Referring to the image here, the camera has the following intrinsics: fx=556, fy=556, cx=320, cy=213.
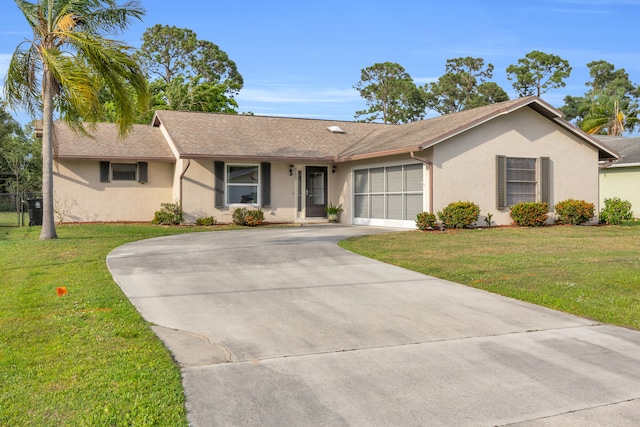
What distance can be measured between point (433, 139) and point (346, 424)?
13.5m

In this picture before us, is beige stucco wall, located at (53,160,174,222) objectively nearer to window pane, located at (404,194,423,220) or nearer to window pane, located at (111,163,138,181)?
window pane, located at (111,163,138,181)

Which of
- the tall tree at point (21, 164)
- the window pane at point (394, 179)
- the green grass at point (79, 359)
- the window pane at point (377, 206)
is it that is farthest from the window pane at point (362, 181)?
the tall tree at point (21, 164)

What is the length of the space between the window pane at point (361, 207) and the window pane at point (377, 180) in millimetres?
573

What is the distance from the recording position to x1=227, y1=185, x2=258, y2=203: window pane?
65.2 ft

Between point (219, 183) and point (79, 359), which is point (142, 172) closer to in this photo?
point (219, 183)

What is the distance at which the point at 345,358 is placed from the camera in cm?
504

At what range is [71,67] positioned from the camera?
44.8ft

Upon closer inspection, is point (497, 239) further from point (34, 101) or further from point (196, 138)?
point (34, 101)

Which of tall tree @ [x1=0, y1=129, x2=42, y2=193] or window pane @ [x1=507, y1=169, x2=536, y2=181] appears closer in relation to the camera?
window pane @ [x1=507, y1=169, x2=536, y2=181]

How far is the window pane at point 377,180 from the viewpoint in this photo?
19.0m

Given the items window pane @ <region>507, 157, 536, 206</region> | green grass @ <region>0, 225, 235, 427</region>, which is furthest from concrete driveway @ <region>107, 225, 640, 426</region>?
window pane @ <region>507, 157, 536, 206</region>

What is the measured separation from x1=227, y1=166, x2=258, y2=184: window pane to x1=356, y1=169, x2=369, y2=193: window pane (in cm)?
372

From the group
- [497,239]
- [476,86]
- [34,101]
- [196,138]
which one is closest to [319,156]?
[196,138]

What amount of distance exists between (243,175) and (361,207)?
4.41 meters
